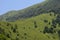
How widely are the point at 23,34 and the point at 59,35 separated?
177 ft

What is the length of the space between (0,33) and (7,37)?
18.4 ft

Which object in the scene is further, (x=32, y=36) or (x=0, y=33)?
(x=32, y=36)

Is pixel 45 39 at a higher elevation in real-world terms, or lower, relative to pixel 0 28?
lower

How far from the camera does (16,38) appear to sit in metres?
142

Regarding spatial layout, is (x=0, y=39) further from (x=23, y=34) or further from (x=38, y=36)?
(x=38, y=36)

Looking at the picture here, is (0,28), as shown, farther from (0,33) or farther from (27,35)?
(27,35)

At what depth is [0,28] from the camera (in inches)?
5541

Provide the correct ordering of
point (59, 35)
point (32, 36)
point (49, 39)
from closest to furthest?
1. point (32, 36)
2. point (49, 39)
3. point (59, 35)

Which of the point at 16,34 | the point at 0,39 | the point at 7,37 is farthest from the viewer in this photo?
the point at 16,34

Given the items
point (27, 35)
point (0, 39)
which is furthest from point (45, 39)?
point (0, 39)

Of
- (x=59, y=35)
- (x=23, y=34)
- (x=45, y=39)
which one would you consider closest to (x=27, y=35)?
(x=23, y=34)

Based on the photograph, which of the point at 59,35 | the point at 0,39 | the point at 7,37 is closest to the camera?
the point at 0,39

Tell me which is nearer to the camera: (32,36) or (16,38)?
(16,38)

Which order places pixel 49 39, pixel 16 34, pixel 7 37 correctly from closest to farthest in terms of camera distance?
pixel 7 37, pixel 16 34, pixel 49 39
